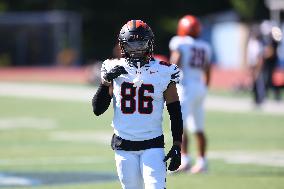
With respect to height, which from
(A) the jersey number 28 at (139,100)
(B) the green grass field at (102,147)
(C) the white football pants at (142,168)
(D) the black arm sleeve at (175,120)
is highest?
(A) the jersey number 28 at (139,100)

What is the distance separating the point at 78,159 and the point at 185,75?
2.35 metres

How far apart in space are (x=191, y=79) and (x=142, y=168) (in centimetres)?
542

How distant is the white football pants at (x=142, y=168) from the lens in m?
7.39

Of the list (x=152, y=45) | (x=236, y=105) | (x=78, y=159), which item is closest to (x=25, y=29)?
(x=236, y=105)

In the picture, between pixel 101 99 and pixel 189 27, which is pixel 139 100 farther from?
pixel 189 27

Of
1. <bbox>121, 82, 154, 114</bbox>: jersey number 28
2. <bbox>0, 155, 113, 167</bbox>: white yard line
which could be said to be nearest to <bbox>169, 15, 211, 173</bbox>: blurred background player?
<bbox>0, 155, 113, 167</bbox>: white yard line

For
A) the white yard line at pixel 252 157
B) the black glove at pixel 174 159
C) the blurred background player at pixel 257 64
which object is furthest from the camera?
the blurred background player at pixel 257 64

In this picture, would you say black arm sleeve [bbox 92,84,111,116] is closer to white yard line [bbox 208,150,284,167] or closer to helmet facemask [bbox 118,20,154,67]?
helmet facemask [bbox 118,20,154,67]

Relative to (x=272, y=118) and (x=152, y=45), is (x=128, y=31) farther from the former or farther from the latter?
(x=272, y=118)

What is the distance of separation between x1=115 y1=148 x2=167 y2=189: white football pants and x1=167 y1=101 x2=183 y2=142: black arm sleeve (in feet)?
0.64

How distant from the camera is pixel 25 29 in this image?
1791 inches

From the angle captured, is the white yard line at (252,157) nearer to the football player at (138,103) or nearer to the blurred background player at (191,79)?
the blurred background player at (191,79)

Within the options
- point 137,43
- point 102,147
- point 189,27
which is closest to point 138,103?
point 137,43

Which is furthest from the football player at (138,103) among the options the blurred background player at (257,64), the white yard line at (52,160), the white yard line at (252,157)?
the blurred background player at (257,64)
